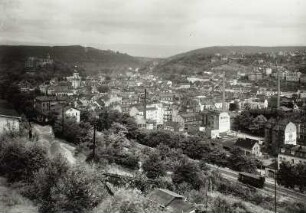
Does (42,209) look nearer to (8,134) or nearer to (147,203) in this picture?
(147,203)

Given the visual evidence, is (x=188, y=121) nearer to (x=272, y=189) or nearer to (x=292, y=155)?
(x=292, y=155)

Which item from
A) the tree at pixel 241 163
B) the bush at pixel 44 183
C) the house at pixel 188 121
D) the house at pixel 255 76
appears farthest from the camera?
the house at pixel 255 76

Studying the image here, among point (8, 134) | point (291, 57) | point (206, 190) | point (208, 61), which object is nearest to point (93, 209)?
point (8, 134)

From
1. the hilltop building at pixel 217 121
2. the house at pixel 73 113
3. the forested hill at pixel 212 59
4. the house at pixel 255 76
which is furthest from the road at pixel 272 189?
the forested hill at pixel 212 59

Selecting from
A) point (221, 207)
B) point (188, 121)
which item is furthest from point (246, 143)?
point (221, 207)

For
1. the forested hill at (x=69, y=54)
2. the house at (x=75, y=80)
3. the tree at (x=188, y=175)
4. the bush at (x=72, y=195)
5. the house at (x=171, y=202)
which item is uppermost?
the forested hill at (x=69, y=54)

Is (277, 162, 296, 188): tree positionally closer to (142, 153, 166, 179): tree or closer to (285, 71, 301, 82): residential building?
(142, 153, 166, 179): tree

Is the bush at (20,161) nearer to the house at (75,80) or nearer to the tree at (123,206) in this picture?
the tree at (123,206)
